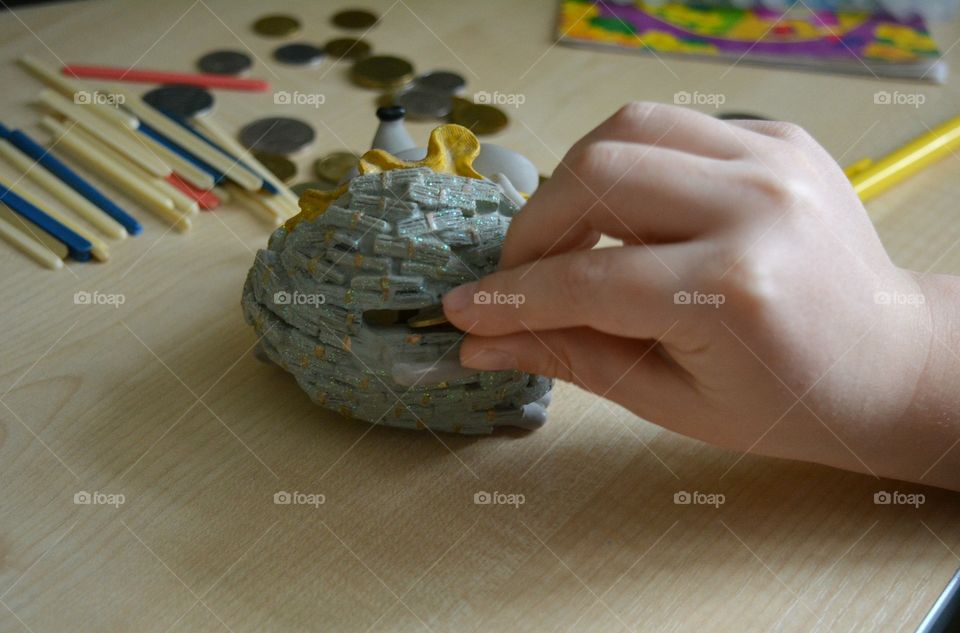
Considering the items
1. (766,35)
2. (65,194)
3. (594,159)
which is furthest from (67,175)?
(766,35)

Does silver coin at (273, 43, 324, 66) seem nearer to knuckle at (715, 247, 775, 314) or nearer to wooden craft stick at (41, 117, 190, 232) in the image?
wooden craft stick at (41, 117, 190, 232)

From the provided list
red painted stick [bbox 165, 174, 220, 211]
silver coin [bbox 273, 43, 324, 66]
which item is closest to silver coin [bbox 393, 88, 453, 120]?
silver coin [bbox 273, 43, 324, 66]

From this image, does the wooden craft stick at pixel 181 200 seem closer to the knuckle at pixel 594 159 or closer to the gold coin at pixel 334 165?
the gold coin at pixel 334 165

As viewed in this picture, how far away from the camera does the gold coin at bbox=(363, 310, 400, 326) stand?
0.62m

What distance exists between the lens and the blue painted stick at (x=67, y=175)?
32.1 inches

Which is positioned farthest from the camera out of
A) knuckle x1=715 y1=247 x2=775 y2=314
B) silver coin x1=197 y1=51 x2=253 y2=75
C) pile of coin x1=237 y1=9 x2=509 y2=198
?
silver coin x1=197 y1=51 x2=253 y2=75

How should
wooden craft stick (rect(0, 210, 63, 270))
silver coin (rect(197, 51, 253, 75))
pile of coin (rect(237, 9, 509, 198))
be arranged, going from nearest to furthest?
wooden craft stick (rect(0, 210, 63, 270)) < pile of coin (rect(237, 9, 509, 198)) < silver coin (rect(197, 51, 253, 75))

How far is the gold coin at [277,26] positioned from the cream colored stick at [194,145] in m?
0.18

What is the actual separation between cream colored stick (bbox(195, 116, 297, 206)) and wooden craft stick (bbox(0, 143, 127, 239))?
0.40 ft

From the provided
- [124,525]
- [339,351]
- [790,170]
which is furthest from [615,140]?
[124,525]

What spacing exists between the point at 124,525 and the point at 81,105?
19.1 inches

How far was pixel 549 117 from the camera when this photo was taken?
957mm

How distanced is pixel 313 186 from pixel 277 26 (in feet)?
0.95

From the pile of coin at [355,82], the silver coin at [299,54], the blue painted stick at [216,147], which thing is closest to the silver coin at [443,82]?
the pile of coin at [355,82]
